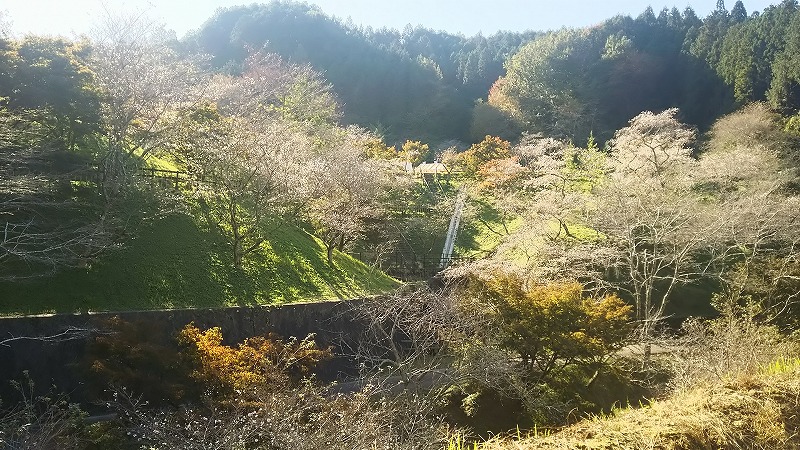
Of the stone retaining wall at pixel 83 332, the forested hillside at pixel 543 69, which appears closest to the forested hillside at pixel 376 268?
the stone retaining wall at pixel 83 332

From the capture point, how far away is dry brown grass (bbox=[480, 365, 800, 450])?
349cm

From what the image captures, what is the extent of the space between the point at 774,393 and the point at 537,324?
22.1 feet

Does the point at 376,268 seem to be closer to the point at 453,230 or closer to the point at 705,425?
the point at 453,230

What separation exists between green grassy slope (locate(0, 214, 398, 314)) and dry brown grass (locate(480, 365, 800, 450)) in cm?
1059

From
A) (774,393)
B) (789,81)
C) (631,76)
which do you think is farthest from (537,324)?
(631,76)

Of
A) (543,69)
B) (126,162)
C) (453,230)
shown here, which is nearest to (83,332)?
(126,162)

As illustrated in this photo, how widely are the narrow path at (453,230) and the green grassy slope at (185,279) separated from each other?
4049 mm

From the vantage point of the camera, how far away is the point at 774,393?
13.9 feet

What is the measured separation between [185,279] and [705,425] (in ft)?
39.8

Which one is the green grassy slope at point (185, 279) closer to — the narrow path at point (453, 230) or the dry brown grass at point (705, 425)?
the narrow path at point (453, 230)

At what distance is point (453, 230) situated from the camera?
25.2 metres

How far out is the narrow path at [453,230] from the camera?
820 inches

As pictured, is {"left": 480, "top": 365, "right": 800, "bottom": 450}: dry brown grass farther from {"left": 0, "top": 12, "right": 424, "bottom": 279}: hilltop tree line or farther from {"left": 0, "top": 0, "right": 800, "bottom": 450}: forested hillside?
{"left": 0, "top": 12, "right": 424, "bottom": 279}: hilltop tree line

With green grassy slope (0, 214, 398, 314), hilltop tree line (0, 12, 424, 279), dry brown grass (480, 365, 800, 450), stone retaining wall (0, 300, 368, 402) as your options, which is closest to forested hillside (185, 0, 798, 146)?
hilltop tree line (0, 12, 424, 279)
